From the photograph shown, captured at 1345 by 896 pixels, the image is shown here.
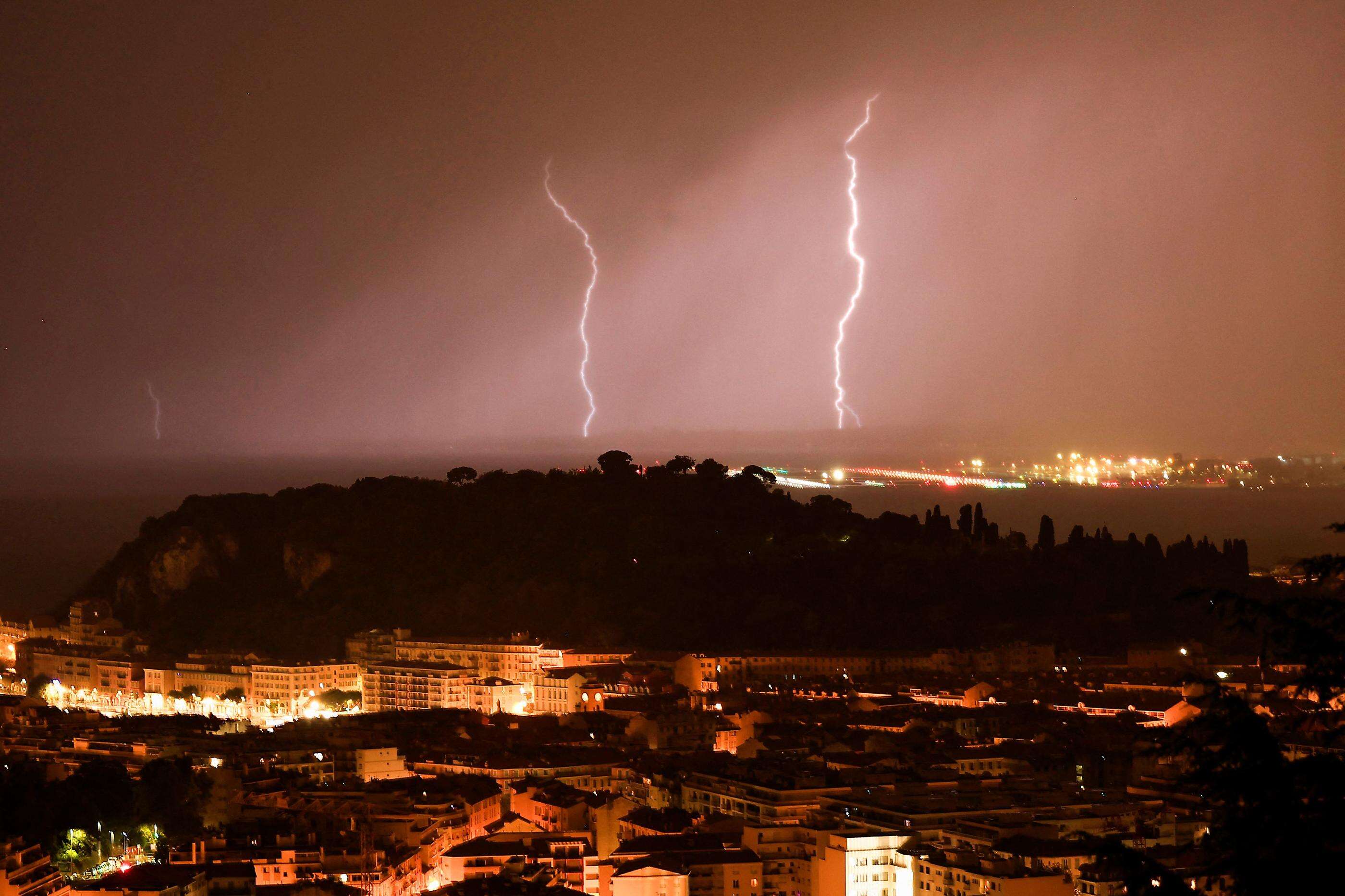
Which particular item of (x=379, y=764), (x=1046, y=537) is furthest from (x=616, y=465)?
(x=379, y=764)

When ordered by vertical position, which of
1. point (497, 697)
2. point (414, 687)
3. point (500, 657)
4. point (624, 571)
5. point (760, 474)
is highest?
point (760, 474)

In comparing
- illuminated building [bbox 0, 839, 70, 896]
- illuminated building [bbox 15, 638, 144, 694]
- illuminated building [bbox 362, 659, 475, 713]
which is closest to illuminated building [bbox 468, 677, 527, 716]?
illuminated building [bbox 362, 659, 475, 713]

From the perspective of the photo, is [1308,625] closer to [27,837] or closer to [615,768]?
[27,837]

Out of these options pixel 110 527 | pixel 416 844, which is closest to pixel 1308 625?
pixel 416 844

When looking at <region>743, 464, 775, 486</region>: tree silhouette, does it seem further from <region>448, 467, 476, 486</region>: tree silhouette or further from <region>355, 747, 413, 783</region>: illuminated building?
<region>355, 747, 413, 783</region>: illuminated building

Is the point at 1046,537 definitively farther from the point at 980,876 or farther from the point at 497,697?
the point at 980,876

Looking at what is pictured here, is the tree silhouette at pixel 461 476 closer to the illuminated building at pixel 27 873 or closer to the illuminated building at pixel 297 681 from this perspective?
the illuminated building at pixel 297 681
